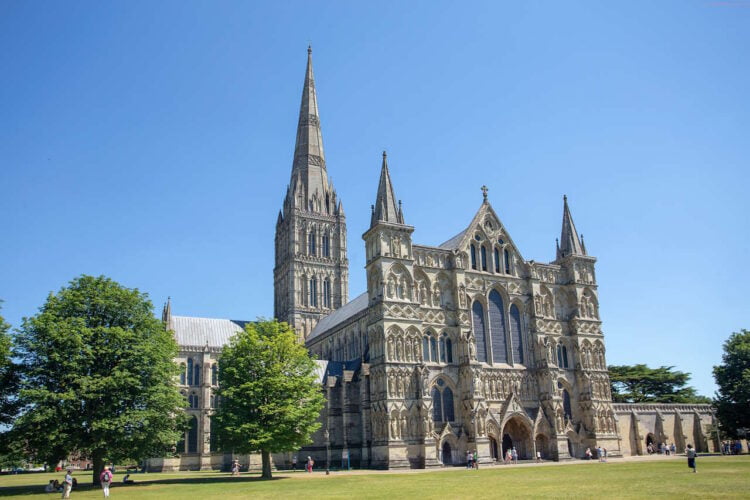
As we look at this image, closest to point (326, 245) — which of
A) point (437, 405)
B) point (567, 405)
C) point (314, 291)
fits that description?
point (314, 291)

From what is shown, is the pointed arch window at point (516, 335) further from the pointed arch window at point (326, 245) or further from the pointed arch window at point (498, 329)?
the pointed arch window at point (326, 245)

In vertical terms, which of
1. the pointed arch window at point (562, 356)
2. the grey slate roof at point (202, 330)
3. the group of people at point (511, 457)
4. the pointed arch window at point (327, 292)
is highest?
the pointed arch window at point (327, 292)

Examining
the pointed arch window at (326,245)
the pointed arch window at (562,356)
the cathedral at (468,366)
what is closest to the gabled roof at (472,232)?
the cathedral at (468,366)

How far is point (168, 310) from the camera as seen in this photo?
259ft

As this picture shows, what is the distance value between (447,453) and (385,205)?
22.2m

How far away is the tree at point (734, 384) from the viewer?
55750 millimetres

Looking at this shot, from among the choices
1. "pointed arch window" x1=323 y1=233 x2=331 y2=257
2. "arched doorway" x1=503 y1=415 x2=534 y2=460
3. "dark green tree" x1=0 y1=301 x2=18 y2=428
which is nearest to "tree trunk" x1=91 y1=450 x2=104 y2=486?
"dark green tree" x1=0 y1=301 x2=18 y2=428

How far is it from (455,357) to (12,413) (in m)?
34.1

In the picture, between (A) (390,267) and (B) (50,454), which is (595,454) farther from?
(B) (50,454)

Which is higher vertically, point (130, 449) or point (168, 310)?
point (168, 310)

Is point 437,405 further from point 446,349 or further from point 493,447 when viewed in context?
point 493,447

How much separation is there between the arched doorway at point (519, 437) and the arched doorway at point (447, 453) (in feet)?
19.4

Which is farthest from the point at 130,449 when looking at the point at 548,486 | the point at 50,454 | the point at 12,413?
the point at 548,486

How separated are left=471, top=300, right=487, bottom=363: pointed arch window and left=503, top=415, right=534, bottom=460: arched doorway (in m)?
6.05
